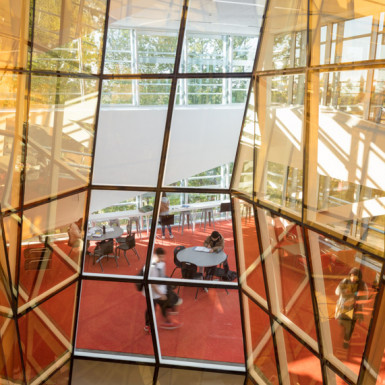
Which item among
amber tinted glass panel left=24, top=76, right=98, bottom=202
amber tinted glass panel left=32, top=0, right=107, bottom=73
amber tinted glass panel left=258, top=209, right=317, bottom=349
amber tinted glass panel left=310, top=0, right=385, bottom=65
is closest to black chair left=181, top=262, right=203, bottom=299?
amber tinted glass panel left=258, top=209, right=317, bottom=349

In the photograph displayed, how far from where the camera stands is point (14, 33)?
20.2ft

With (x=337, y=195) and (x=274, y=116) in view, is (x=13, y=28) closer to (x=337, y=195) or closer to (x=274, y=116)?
(x=274, y=116)

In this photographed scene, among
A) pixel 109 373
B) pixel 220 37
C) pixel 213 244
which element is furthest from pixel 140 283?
pixel 220 37

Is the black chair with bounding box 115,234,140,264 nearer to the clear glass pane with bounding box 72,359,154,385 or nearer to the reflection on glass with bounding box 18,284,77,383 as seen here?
the reflection on glass with bounding box 18,284,77,383

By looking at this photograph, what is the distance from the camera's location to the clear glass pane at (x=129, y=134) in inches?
319

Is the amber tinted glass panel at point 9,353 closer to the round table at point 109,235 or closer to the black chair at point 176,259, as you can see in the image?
the round table at point 109,235

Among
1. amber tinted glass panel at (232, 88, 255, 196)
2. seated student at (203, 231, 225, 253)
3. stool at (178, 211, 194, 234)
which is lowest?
seated student at (203, 231, 225, 253)

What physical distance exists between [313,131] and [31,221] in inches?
199

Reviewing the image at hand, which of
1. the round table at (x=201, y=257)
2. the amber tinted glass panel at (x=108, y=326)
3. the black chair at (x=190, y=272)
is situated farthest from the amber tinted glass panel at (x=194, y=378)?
the round table at (x=201, y=257)

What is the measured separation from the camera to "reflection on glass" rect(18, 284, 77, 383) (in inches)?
309

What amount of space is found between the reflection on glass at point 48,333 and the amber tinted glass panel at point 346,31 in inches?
263

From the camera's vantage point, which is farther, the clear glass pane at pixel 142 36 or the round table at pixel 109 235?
the round table at pixel 109 235

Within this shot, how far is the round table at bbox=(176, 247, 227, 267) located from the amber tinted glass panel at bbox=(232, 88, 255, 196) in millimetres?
1875

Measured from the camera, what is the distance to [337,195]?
18.3ft
